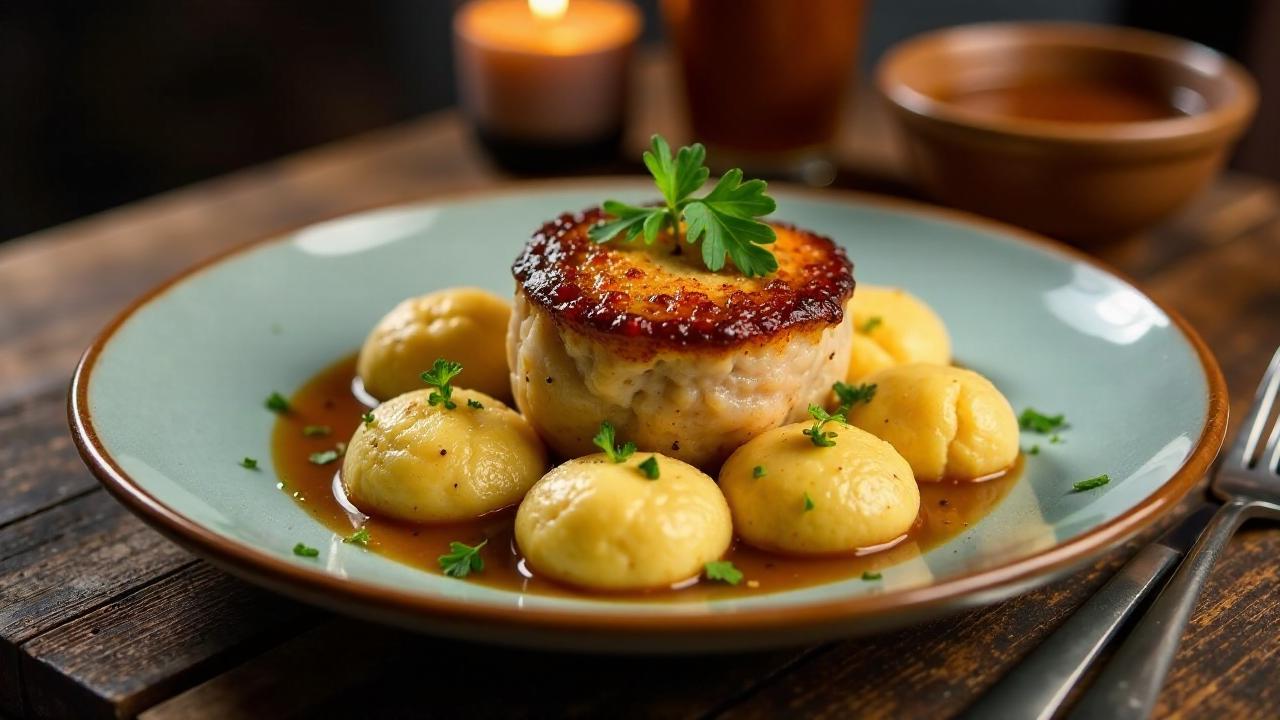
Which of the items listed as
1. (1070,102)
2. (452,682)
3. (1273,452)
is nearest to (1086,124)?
(1070,102)

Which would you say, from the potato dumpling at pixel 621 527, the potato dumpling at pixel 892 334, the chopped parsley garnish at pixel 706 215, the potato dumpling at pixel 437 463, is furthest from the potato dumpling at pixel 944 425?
the potato dumpling at pixel 437 463

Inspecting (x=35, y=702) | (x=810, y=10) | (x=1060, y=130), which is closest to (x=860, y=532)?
(x=35, y=702)

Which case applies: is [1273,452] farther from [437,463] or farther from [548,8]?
[548,8]

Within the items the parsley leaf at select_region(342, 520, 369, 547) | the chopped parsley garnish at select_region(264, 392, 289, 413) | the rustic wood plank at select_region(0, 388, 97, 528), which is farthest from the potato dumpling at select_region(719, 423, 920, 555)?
the rustic wood plank at select_region(0, 388, 97, 528)

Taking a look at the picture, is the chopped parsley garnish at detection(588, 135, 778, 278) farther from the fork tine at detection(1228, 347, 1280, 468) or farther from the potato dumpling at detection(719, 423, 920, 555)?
the fork tine at detection(1228, 347, 1280, 468)

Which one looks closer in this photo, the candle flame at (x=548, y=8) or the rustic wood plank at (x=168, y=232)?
the rustic wood plank at (x=168, y=232)

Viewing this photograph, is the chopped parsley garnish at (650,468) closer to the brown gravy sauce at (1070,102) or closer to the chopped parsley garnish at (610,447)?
the chopped parsley garnish at (610,447)
